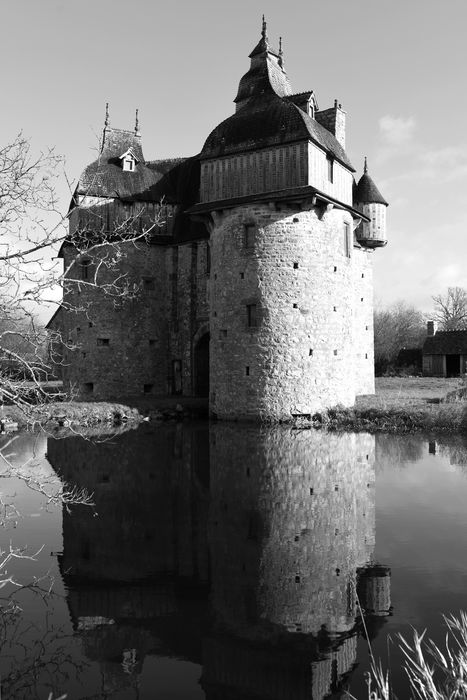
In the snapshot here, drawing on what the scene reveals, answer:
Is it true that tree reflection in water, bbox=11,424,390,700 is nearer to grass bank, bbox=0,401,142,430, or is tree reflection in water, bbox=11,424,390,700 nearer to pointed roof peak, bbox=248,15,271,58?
grass bank, bbox=0,401,142,430

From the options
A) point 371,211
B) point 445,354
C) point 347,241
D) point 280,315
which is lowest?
point 445,354

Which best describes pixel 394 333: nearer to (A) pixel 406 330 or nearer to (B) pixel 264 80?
(A) pixel 406 330

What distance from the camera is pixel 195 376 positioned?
87.8 ft

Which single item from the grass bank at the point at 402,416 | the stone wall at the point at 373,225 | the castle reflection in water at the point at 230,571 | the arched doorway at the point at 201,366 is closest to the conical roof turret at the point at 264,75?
the stone wall at the point at 373,225

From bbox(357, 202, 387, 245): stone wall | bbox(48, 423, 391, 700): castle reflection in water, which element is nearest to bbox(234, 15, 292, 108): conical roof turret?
bbox(357, 202, 387, 245): stone wall

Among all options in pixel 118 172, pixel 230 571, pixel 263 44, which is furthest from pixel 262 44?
pixel 230 571

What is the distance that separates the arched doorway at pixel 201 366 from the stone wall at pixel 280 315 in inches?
212

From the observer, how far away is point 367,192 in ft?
87.2

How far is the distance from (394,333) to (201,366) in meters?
34.1

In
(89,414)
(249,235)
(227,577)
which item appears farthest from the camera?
(249,235)

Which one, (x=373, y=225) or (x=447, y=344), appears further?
(x=447, y=344)

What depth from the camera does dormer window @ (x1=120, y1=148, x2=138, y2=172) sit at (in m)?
27.7

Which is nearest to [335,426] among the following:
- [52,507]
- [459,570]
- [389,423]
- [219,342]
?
[389,423]

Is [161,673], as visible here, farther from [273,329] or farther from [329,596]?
[273,329]
